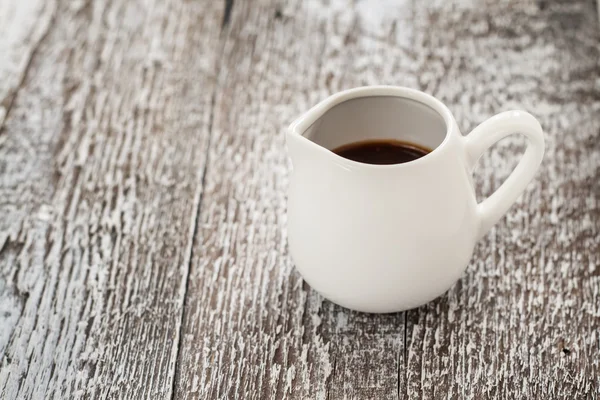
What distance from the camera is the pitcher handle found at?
1.99ft

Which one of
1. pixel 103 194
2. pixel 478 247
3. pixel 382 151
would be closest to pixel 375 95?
pixel 382 151

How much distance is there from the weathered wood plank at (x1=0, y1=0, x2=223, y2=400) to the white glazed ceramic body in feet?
0.53

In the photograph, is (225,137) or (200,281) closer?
(200,281)

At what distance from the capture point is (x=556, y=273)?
709mm

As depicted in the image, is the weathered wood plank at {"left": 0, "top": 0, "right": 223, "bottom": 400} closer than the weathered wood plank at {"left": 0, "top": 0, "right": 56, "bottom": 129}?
Yes

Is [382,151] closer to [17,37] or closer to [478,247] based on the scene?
[478,247]

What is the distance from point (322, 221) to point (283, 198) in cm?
21

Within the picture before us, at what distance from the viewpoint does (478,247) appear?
0.74 m

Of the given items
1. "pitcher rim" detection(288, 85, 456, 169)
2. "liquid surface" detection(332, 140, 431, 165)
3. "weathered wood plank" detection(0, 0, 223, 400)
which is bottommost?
"weathered wood plank" detection(0, 0, 223, 400)

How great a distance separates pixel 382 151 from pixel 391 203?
108 millimetres

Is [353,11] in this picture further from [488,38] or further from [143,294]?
[143,294]

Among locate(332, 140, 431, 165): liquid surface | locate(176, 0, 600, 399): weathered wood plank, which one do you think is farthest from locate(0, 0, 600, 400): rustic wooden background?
locate(332, 140, 431, 165): liquid surface

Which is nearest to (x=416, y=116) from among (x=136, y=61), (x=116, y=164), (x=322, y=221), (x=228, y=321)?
(x=322, y=221)

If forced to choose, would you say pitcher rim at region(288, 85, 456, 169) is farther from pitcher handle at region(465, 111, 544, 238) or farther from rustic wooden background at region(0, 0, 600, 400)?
rustic wooden background at region(0, 0, 600, 400)
